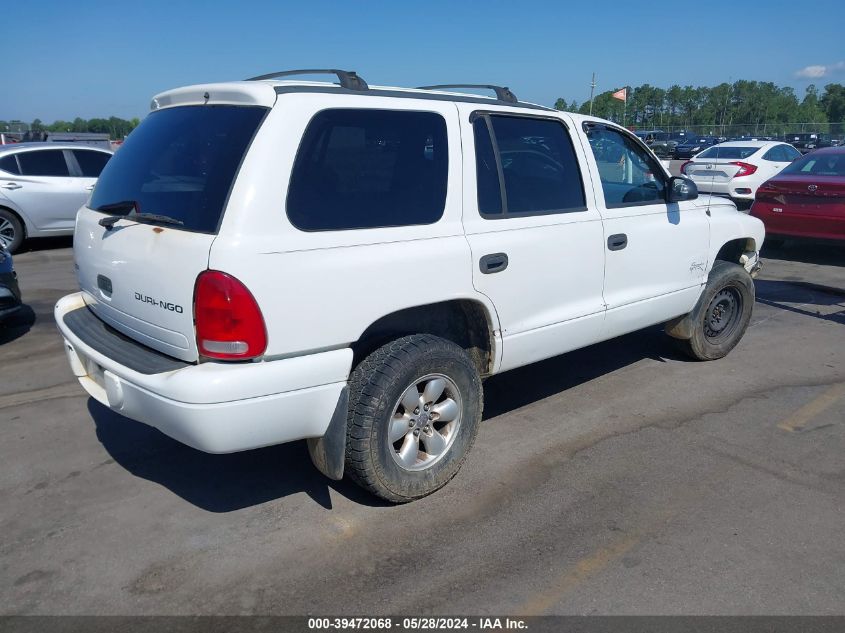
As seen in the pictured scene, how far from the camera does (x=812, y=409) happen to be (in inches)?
186

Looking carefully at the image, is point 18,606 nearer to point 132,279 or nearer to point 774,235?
point 132,279

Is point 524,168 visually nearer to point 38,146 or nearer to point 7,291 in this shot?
point 7,291

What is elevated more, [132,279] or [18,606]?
[132,279]

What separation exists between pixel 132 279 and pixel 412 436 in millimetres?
1495

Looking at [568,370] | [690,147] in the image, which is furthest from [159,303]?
[690,147]

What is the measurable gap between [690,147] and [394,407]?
35541mm

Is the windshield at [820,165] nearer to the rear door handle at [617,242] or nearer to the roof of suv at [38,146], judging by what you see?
the rear door handle at [617,242]

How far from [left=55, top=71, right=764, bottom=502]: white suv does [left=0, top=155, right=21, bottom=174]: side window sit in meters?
7.87

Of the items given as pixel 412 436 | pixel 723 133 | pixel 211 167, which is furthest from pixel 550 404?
pixel 723 133

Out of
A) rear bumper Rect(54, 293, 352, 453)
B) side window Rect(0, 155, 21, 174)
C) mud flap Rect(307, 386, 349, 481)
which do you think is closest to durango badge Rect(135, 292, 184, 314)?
rear bumper Rect(54, 293, 352, 453)

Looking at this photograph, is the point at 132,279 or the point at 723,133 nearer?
the point at 132,279

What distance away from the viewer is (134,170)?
352 centimetres

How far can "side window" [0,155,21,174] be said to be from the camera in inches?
404

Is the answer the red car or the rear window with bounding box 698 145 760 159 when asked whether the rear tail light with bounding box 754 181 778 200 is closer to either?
the red car
